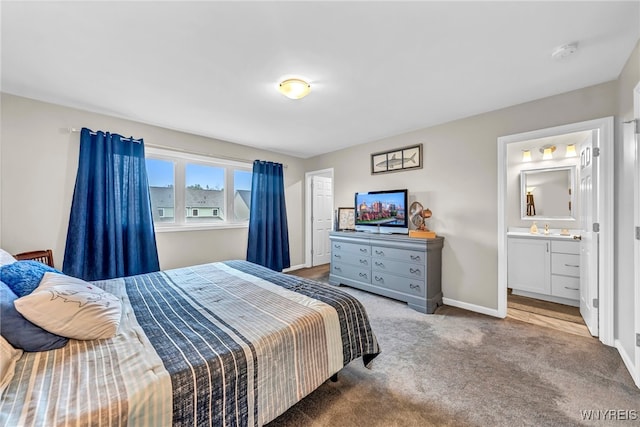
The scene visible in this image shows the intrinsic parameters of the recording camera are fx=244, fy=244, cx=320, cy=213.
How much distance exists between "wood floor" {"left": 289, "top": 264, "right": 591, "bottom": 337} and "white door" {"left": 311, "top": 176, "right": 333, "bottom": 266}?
11.0 ft

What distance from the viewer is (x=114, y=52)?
180cm

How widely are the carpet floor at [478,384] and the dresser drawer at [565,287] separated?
1054mm

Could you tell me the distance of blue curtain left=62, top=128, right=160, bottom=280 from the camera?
266 cm

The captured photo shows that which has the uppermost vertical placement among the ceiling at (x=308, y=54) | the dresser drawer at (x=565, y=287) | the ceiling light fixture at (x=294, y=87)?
the ceiling at (x=308, y=54)

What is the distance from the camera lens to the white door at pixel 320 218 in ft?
17.4

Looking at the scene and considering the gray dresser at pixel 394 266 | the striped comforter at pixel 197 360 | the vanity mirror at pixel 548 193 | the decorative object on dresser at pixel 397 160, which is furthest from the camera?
the vanity mirror at pixel 548 193

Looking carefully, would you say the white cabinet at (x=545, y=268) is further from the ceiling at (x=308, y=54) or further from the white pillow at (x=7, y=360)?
the white pillow at (x=7, y=360)

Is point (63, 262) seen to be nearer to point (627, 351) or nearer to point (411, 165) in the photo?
point (411, 165)

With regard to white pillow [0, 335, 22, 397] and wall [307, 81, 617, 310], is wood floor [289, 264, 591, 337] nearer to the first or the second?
wall [307, 81, 617, 310]

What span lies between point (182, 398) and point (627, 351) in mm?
3117

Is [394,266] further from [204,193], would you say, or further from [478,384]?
[204,193]

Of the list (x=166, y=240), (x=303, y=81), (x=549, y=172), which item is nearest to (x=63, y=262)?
(x=166, y=240)

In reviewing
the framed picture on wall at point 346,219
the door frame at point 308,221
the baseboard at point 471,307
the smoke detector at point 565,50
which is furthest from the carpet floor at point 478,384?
the door frame at point 308,221

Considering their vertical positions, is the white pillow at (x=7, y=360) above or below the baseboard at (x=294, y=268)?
above
